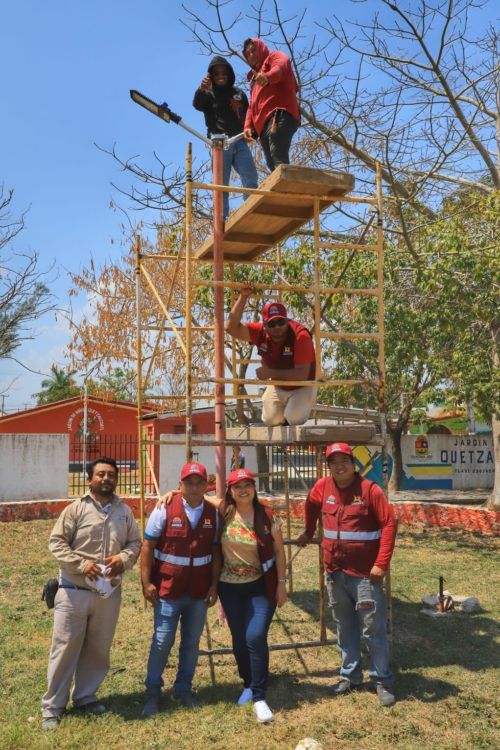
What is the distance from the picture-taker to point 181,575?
4.74 m

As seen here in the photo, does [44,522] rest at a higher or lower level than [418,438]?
lower

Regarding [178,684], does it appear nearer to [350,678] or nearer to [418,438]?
[350,678]

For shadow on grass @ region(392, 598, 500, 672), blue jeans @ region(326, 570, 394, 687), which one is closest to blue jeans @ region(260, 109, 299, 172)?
blue jeans @ region(326, 570, 394, 687)

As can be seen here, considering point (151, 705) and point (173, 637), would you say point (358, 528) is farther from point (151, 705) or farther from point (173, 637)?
point (151, 705)

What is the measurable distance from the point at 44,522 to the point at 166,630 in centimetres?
951

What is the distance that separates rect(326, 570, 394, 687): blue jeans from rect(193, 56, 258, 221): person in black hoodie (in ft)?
12.6

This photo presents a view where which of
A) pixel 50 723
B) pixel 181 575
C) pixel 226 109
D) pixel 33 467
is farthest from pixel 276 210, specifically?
pixel 33 467

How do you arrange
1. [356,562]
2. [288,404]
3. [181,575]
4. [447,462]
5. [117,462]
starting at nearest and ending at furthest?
[181,575], [356,562], [288,404], [447,462], [117,462]

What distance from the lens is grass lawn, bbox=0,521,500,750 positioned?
4.29 m

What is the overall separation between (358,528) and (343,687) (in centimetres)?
121

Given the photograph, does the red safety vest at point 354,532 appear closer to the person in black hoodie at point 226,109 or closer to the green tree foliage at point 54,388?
the person in black hoodie at point 226,109

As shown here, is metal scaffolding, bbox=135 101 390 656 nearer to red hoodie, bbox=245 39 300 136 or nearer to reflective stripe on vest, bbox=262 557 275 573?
red hoodie, bbox=245 39 300 136

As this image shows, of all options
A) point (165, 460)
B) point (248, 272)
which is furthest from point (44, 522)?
point (248, 272)

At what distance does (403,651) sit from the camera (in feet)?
19.8
